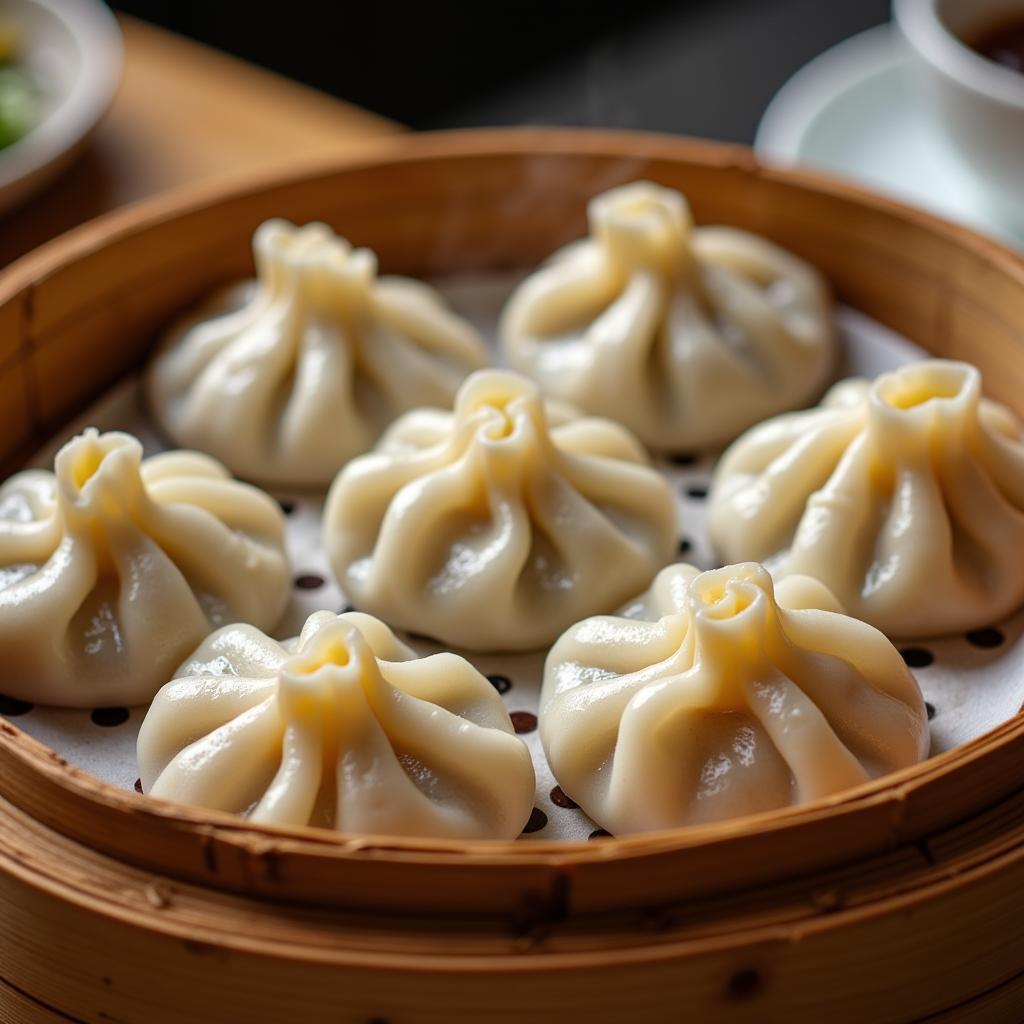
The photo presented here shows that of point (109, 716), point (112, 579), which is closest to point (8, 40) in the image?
point (112, 579)

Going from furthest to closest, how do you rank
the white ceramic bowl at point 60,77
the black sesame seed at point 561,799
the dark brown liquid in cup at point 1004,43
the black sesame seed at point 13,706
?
the white ceramic bowl at point 60,77 < the dark brown liquid in cup at point 1004,43 < the black sesame seed at point 13,706 < the black sesame seed at point 561,799

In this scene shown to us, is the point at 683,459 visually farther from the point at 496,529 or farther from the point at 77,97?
the point at 77,97

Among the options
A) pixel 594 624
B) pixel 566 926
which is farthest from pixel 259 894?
pixel 594 624

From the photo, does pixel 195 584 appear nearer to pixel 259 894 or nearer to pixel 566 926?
pixel 259 894

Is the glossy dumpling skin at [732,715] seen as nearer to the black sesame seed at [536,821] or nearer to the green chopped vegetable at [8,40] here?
the black sesame seed at [536,821]

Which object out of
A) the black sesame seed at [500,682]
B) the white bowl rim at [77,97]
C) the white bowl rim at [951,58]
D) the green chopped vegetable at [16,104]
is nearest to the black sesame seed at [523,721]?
the black sesame seed at [500,682]
